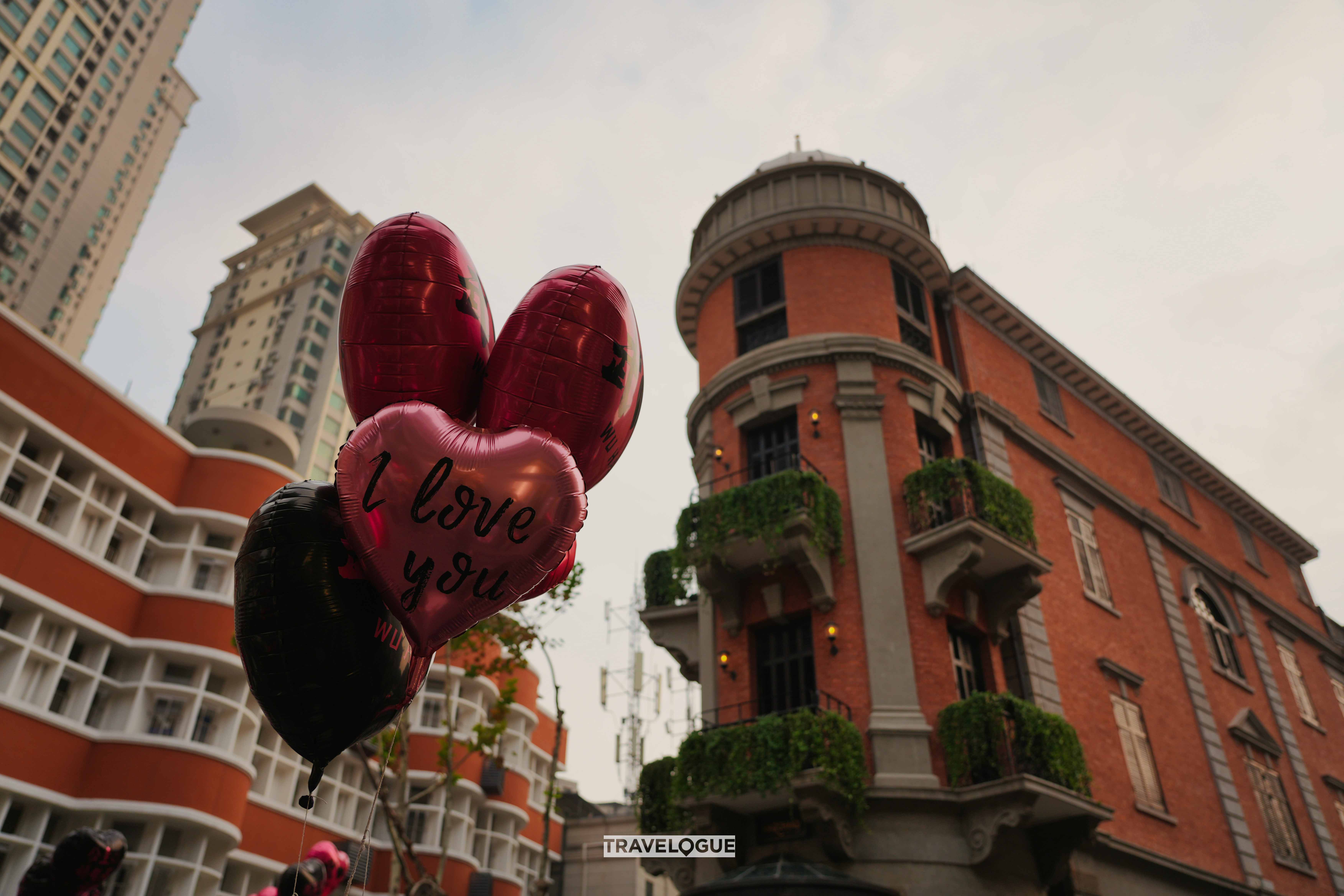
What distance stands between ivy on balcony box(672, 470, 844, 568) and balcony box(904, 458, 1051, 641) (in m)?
1.46

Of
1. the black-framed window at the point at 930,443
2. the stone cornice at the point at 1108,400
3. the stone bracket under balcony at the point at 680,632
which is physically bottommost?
the stone bracket under balcony at the point at 680,632

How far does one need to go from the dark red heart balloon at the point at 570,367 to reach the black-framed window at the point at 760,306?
13288 millimetres

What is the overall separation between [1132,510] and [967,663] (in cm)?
954

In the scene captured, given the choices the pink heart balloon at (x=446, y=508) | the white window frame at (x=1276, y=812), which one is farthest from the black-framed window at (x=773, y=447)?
the white window frame at (x=1276, y=812)

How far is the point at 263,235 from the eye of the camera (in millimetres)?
86062

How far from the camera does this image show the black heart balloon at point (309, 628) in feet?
12.0

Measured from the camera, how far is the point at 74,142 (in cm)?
7000

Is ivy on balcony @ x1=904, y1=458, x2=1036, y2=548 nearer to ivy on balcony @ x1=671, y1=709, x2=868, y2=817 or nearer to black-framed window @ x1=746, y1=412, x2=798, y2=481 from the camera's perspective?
black-framed window @ x1=746, y1=412, x2=798, y2=481

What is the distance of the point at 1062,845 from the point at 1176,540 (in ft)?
42.1

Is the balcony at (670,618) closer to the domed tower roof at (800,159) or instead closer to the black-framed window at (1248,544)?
the domed tower roof at (800,159)

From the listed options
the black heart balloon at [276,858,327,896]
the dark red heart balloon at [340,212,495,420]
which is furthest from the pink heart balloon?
the black heart balloon at [276,858,327,896]

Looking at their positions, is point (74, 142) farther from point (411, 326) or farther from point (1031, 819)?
point (1031, 819)

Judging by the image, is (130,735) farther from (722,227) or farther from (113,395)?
(722,227)

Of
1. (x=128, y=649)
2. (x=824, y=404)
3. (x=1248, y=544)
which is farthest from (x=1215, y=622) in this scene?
(x=128, y=649)
